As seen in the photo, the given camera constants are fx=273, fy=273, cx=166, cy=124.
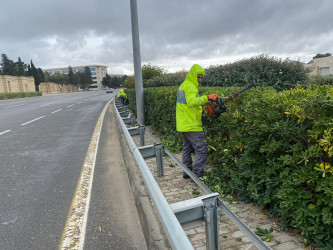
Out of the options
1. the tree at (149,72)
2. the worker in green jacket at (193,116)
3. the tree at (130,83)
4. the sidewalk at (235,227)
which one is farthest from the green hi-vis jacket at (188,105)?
the tree at (130,83)

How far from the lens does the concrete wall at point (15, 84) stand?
63219 millimetres

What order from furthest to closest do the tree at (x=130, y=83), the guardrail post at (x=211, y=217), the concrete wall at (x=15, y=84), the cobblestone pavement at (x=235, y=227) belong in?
the concrete wall at (x=15, y=84) < the tree at (x=130, y=83) < the cobblestone pavement at (x=235, y=227) < the guardrail post at (x=211, y=217)

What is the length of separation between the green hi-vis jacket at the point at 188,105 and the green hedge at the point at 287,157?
1.37ft

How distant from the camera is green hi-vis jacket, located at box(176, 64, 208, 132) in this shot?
410 cm

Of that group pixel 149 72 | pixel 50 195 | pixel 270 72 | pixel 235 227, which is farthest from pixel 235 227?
pixel 149 72

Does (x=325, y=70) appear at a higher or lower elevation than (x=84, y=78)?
lower

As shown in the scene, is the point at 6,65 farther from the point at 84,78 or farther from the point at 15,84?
the point at 15,84

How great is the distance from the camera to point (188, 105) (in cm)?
402

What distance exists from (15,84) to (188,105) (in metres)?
76.6

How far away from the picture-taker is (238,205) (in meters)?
3.55

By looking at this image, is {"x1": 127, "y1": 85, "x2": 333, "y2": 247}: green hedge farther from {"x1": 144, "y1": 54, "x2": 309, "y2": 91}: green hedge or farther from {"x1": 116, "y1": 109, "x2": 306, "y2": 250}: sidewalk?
{"x1": 144, "y1": 54, "x2": 309, "y2": 91}: green hedge

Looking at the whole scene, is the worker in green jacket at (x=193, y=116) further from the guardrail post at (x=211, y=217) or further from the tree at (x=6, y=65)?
the tree at (x=6, y=65)

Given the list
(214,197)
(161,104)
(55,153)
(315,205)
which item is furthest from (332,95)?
(55,153)

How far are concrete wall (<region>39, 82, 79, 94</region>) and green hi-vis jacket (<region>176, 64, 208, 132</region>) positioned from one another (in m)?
101
